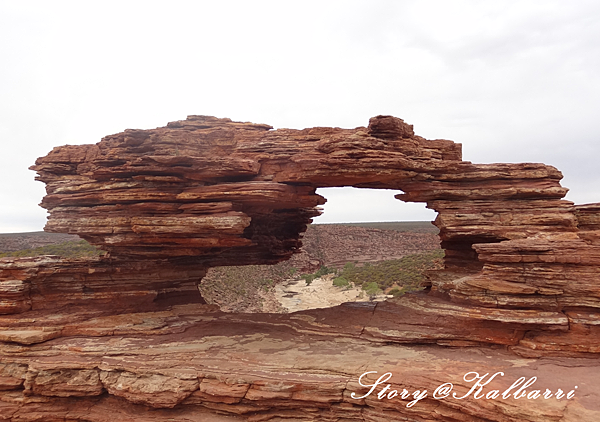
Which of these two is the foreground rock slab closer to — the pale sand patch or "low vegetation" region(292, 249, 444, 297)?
the pale sand patch

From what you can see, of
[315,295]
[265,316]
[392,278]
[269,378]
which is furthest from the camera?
[315,295]

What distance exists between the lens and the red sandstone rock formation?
10.9 metres

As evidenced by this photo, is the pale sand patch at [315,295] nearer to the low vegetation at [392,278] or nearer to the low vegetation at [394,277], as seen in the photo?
the low vegetation at [392,278]

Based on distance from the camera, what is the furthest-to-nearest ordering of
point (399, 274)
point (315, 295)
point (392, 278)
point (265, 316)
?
point (399, 274) → point (315, 295) → point (392, 278) → point (265, 316)

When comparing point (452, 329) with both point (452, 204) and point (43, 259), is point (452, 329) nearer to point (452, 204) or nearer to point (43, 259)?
point (452, 204)

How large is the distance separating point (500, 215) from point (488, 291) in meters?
3.12

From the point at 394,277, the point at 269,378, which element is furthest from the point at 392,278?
the point at 269,378

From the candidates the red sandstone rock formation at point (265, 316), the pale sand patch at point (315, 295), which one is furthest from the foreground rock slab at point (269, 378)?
the pale sand patch at point (315, 295)

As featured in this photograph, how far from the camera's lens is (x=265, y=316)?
53.9 feet

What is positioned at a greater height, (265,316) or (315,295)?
(265,316)

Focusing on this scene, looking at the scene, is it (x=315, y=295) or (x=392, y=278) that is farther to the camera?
(x=315, y=295)

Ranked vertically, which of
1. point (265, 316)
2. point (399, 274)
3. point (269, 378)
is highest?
point (265, 316)

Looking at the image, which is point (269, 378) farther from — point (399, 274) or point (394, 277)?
point (399, 274)

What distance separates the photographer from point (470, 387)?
30.9ft
